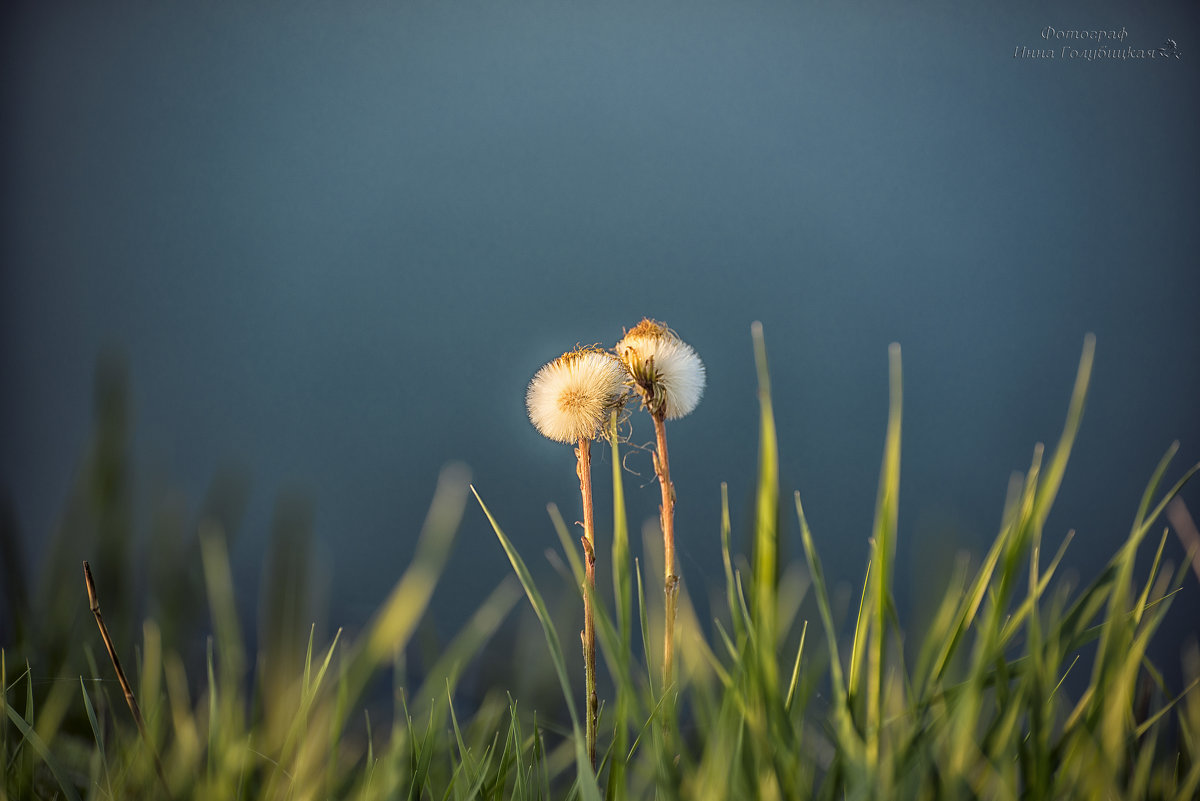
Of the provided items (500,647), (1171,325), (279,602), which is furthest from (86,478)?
(1171,325)

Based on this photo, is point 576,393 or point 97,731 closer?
point 97,731

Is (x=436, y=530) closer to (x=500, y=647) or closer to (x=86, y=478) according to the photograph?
(x=86, y=478)

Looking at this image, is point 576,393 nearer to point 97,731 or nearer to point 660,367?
point 660,367

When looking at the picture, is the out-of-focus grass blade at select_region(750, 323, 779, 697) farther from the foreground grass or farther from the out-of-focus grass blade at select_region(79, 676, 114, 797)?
the out-of-focus grass blade at select_region(79, 676, 114, 797)

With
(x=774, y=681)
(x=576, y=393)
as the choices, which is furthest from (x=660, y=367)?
(x=774, y=681)

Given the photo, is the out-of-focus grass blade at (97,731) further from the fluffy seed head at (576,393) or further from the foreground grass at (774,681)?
the fluffy seed head at (576,393)

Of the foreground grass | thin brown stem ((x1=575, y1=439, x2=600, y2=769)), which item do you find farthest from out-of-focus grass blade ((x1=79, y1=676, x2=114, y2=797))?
thin brown stem ((x1=575, y1=439, x2=600, y2=769))

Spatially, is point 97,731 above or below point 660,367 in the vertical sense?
below

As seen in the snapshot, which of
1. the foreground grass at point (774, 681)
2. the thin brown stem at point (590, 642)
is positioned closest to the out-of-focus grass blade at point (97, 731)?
the foreground grass at point (774, 681)
